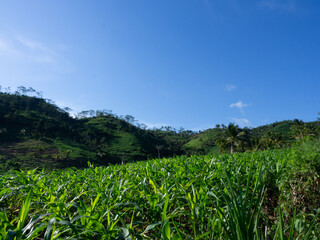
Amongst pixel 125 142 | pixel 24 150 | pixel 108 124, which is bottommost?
pixel 24 150

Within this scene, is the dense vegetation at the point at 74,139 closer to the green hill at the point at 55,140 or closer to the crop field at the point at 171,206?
the green hill at the point at 55,140

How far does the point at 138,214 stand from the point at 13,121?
289 feet

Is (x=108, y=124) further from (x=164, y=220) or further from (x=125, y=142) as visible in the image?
(x=164, y=220)

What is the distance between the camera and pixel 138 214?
169cm

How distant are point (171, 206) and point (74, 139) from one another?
82.8 m

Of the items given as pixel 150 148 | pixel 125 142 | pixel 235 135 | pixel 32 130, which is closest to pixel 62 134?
pixel 32 130

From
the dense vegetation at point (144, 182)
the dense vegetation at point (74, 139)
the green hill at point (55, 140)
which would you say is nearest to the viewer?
the dense vegetation at point (144, 182)

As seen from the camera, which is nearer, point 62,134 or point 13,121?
point 13,121

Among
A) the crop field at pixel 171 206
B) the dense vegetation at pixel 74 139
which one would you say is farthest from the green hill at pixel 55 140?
the crop field at pixel 171 206

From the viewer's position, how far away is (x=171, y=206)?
1.94 meters

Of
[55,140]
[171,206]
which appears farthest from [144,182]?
[55,140]

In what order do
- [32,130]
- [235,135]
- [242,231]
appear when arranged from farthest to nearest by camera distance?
[32,130]
[235,135]
[242,231]

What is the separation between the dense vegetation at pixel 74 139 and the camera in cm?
4209

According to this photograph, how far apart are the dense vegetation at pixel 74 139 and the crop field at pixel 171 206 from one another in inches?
1221
